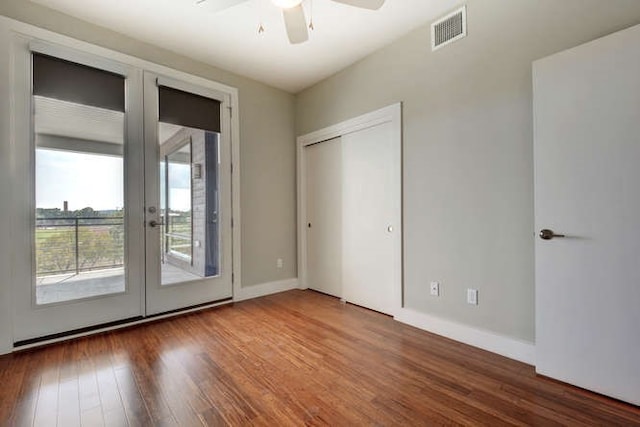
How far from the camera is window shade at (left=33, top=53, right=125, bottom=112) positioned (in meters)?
2.30

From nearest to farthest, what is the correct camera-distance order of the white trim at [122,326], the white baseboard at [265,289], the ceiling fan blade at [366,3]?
the ceiling fan blade at [366,3], the white trim at [122,326], the white baseboard at [265,289]

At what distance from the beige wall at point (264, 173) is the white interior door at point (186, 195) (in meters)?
0.23

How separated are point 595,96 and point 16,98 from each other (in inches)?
156

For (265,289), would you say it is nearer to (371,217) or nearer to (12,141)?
(371,217)

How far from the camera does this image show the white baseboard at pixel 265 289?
136 inches

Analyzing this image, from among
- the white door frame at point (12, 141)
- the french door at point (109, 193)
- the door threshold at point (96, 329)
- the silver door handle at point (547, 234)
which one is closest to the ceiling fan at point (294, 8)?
the french door at point (109, 193)

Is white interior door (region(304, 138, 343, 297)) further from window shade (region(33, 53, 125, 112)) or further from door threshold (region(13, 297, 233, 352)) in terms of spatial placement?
window shade (region(33, 53, 125, 112))

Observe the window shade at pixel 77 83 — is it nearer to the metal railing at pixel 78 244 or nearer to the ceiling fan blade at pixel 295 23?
the metal railing at pixel 78 244

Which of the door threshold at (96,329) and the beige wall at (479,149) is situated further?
the door threshold at (96,329)

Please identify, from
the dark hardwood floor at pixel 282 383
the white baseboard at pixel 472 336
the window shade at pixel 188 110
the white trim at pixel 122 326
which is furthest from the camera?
the window shade at pixel 188 110

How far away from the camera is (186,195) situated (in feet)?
10.0

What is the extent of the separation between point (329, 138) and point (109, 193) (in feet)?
7.80

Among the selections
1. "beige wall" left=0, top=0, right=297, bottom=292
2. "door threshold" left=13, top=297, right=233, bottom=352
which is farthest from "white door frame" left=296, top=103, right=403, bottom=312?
"door threshold" left=13, top=297, right=233, bottom=352

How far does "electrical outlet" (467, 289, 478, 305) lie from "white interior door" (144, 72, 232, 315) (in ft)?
8.20
